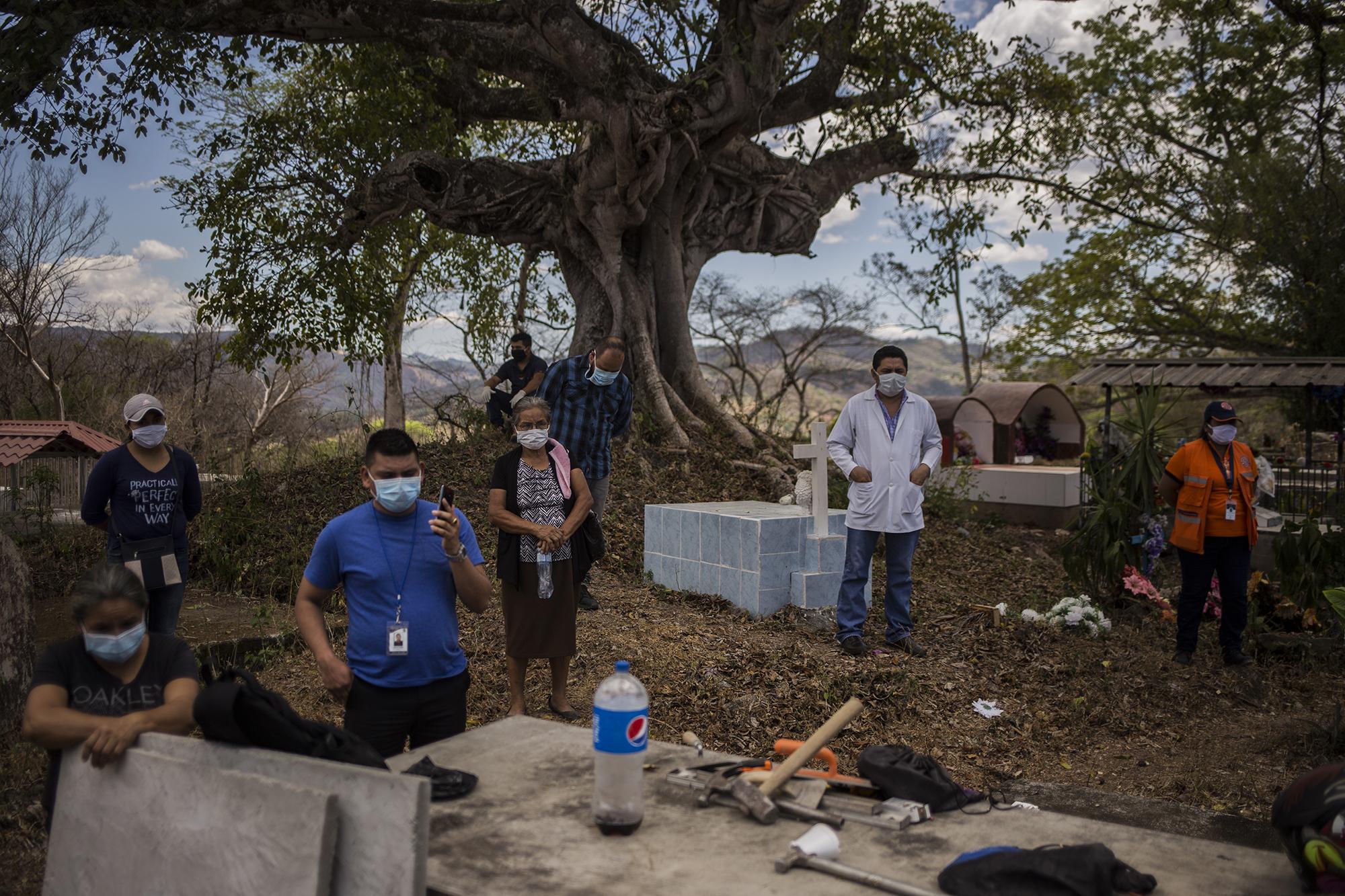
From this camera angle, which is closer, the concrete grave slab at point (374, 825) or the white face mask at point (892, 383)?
the concrete grave slab at point (374, 825)

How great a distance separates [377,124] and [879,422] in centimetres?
915

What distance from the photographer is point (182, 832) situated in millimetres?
2740

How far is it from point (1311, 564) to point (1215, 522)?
1.76 m

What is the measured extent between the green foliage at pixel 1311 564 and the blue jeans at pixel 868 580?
3486mm

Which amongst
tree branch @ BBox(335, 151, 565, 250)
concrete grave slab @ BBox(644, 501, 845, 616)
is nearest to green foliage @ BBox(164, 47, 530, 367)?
tree branch @ BBox(335, 151, 565, 250)

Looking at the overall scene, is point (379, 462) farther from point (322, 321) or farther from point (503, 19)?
point (322, 321)

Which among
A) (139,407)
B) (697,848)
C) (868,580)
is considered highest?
(139,407)

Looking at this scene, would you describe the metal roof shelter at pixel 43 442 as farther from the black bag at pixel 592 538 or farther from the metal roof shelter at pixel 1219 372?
the metal roof shelter at pixel 1219 372

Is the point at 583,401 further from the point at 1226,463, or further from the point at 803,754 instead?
the point at 803,754

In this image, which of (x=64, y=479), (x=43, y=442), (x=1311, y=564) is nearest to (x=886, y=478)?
(x=1311, y=564)

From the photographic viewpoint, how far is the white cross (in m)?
8.26

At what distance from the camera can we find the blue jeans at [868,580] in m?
7.63

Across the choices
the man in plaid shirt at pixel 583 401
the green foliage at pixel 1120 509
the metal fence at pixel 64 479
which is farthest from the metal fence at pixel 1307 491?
the metal fence at pixel 64 479

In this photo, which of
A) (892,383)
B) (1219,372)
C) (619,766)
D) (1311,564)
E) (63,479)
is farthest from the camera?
(63,479)
